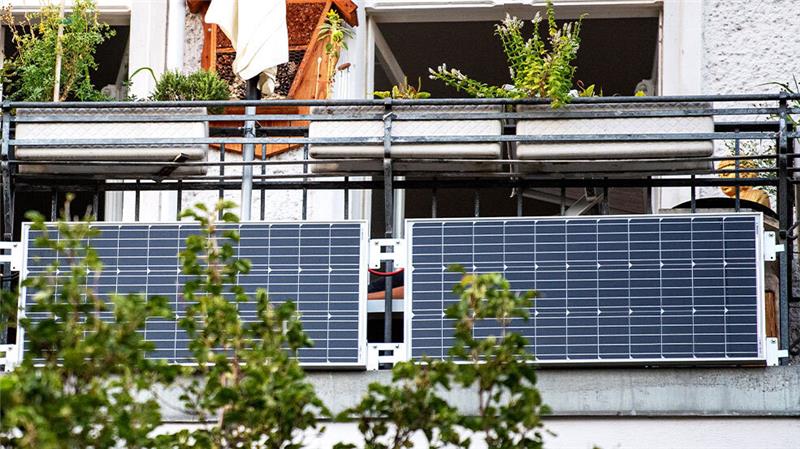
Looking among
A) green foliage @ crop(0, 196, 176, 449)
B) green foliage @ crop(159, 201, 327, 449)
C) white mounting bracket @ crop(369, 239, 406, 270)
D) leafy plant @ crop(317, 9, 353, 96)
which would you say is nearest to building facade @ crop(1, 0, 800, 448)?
leafy plant @ crop(317, 9, 353, 96)

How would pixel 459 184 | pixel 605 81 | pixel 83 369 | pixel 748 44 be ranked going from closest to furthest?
1. pixel 83 369
2. pixel 459 184
3. pixel 748 44
4. pixel 605 81

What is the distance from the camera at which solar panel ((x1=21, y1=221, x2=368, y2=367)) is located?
8.04 m

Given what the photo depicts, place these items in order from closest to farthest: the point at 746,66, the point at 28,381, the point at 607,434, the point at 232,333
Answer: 1. the point at 28,381
2. the point at 232,333
3. the point at 607,434
4. the point at 746,66

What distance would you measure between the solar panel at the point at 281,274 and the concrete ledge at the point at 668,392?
0.31 m

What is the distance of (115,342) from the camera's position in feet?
17.6

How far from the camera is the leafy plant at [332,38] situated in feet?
35.2

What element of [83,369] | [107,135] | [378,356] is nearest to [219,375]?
[83,369]

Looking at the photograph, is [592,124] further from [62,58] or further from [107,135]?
[62,58]

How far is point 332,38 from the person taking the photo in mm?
10750

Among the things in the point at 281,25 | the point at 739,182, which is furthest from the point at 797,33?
the point at 281,25

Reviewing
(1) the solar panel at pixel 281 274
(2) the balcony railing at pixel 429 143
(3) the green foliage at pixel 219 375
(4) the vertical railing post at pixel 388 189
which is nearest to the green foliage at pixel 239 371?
(3) the green foliage at pixel 219 375

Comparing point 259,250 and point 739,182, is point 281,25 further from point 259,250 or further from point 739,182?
point 739,182

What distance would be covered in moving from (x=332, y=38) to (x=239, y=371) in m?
5.17

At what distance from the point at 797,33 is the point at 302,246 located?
4297 mm
